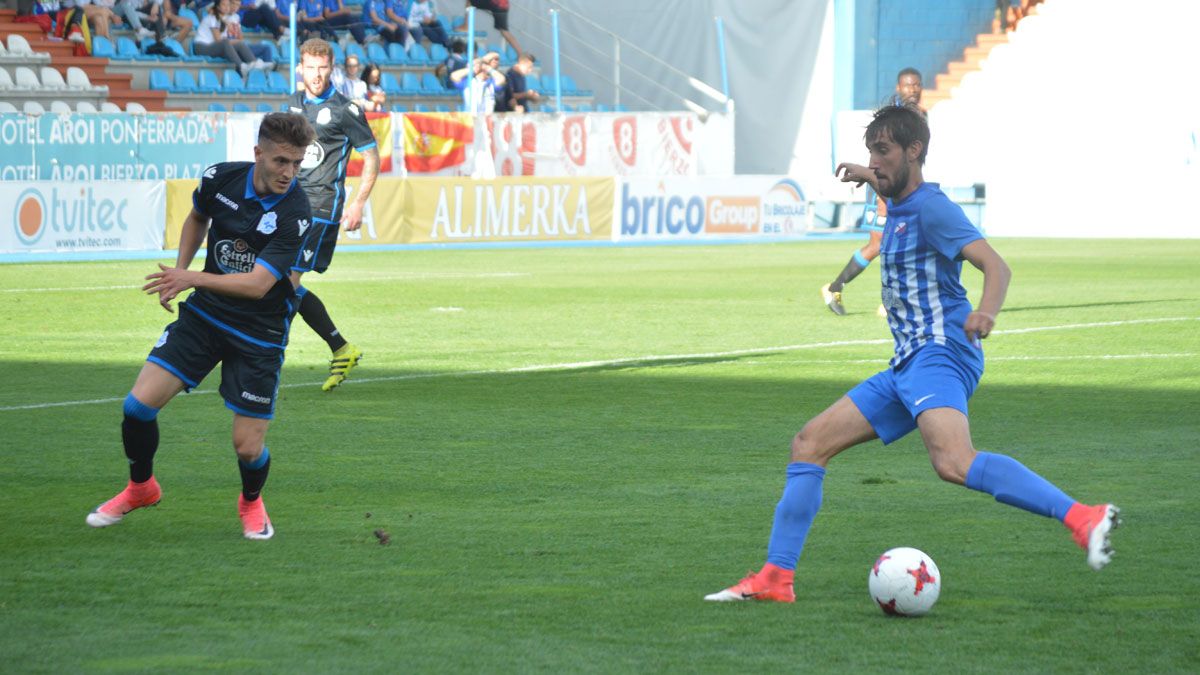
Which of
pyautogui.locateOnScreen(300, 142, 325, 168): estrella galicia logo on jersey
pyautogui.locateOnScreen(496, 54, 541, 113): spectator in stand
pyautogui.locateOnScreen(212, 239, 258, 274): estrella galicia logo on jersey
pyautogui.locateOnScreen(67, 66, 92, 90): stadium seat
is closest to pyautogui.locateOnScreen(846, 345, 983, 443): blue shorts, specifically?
pyautogui.locateOnScreen(212, 239, 258, 274): estrella galicia logo on jersey

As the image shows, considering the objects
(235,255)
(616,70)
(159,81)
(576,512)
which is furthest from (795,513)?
(616,70)

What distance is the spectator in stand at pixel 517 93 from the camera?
94.2ft

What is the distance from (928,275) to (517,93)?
24367 millimetres

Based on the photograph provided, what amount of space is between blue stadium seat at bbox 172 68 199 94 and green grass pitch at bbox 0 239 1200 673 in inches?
542

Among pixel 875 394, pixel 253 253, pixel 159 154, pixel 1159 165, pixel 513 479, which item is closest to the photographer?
pixel 875 394

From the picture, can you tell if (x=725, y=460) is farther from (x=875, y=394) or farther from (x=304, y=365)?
(x=304, y=365)

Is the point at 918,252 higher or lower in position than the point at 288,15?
lower

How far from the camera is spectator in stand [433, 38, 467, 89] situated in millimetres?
30375

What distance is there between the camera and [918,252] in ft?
16.4

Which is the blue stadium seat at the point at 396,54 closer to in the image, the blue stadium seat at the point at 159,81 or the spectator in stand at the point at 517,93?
the spectator in stand at the point at 517,93

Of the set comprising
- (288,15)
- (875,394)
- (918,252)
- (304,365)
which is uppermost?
(288,15)

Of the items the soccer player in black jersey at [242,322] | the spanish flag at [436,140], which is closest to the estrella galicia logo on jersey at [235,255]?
the soccer player in black jersey at [242,322]

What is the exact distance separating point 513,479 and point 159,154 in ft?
57.6

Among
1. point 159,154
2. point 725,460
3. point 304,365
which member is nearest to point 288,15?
point 159,154
